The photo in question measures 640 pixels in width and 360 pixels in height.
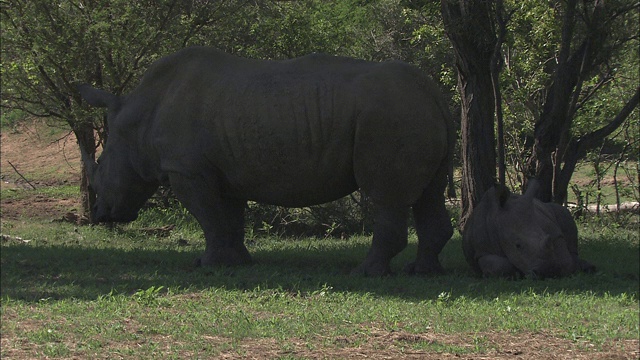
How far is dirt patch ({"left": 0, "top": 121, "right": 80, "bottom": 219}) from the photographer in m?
18.2

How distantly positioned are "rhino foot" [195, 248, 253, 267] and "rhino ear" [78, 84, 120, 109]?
2234 mm

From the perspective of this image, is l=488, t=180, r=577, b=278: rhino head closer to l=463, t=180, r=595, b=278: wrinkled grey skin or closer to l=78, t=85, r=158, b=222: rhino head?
l=463, t=180, r=595, b=278: wrinkled grey skin

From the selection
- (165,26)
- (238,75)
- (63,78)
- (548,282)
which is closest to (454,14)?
(238,75)

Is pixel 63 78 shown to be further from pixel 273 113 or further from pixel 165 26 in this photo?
pixel 273 113

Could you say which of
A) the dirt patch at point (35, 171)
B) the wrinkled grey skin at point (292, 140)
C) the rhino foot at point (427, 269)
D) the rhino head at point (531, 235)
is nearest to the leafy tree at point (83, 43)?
the dirt patch at point (35, 171)

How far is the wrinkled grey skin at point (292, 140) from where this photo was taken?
987cm

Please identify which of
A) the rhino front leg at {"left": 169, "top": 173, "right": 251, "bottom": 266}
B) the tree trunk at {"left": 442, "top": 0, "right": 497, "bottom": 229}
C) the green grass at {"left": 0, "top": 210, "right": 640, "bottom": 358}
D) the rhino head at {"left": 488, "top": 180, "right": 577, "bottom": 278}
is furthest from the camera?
the tree trunk at {"left": 442, "top": 0, "right": 497, "bottom": 229}

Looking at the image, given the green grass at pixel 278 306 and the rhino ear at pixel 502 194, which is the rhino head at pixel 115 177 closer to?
the green grass at pixel 278 306

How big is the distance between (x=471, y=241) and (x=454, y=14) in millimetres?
3156

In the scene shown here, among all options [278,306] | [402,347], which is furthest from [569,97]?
[402,347]

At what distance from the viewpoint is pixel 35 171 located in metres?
25.5

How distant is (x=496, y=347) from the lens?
269 inches

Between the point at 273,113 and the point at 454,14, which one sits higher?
the point at 454,14

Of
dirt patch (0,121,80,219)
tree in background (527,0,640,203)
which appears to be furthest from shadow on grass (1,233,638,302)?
dirt patch (0,121,80,219)
